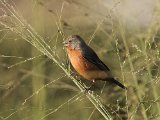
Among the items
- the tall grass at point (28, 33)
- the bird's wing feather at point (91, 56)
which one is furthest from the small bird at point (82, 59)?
the tall grass at point (28, 33)

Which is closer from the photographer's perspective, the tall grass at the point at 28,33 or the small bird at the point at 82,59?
the tall grass at the point at 28,33

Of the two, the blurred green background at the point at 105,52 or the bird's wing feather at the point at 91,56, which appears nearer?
the blurred green background at the point at 105,52

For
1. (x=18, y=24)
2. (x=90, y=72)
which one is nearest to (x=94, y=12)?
(x=18, y=24)

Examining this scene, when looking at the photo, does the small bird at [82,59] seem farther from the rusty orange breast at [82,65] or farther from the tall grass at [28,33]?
the tall grass at [28,33]

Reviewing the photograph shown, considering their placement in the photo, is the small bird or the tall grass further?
the small bird

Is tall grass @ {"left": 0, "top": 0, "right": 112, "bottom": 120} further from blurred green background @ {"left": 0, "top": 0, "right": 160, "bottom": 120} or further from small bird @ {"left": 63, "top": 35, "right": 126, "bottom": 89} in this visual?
small bird @ {"left": 63, "top": 35, "right": 126, "bottom": 89}

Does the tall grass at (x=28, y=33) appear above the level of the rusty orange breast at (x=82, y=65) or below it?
above

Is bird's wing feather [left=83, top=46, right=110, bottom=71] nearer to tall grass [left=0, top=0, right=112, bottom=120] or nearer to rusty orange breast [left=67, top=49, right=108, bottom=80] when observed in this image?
rusty orange breast [left=67, top=49, right=108, bottom=80]

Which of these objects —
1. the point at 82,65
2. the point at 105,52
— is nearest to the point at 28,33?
the point at 105,52

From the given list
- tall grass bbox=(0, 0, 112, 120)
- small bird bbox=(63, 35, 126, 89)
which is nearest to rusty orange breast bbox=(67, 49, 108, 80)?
small bird bbox=(63, 35, 126, 89)

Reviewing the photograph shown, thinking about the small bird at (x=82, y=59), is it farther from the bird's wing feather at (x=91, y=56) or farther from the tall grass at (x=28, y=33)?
the tall grass at (x=28, y=33)

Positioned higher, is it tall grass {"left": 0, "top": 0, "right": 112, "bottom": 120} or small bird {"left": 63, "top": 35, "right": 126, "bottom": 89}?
tall grass {"left": 0, "top": 0, "right": 112, "bottom": 120}

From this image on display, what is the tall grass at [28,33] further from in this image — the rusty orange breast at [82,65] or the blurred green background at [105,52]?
the rusty orange breast at [82,65]

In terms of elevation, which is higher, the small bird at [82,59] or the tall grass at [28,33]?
the tall grass at [28,33]
